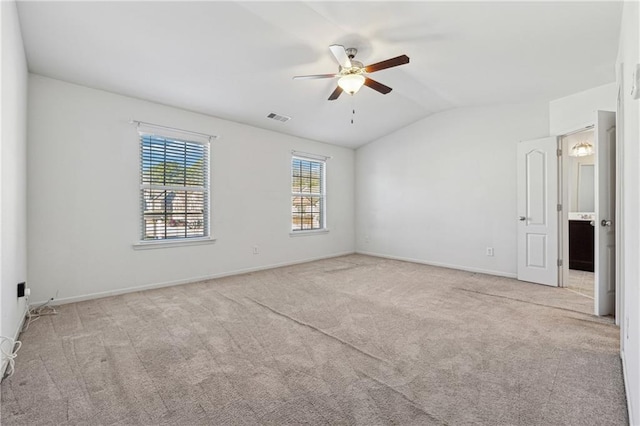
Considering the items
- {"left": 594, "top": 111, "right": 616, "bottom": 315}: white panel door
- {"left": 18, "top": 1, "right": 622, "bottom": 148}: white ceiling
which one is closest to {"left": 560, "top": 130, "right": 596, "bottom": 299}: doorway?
{"left": 594, "top": 111, "right": 616, "bottom": 315}: white panel door

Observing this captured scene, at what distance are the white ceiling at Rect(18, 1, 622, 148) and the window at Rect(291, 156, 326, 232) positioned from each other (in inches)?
71.7

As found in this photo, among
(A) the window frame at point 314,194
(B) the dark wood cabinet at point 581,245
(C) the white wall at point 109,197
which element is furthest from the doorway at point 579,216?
(C) the white wall at point 109,197

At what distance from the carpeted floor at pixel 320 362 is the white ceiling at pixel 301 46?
2.67m

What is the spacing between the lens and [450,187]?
5.46m

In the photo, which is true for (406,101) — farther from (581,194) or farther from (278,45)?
(581,194)

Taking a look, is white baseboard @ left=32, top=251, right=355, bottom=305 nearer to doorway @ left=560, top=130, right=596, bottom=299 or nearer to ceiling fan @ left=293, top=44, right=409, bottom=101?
ceiling fan @ left=293, top=44, right=409, bottom=101

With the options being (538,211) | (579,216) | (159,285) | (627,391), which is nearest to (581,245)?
(579,216)

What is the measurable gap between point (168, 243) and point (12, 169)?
2.03m

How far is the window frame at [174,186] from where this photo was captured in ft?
13.3

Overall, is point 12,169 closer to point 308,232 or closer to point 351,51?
point 351,51

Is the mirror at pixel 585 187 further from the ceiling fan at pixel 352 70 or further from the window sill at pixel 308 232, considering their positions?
the ceiling fan at pixel 352 70

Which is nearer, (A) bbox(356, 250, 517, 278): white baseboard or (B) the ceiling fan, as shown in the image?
(B) the ceiling fan

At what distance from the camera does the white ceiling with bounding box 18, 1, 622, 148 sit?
102 inches

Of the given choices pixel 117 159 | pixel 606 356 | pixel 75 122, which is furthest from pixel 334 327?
pixel 75 122
